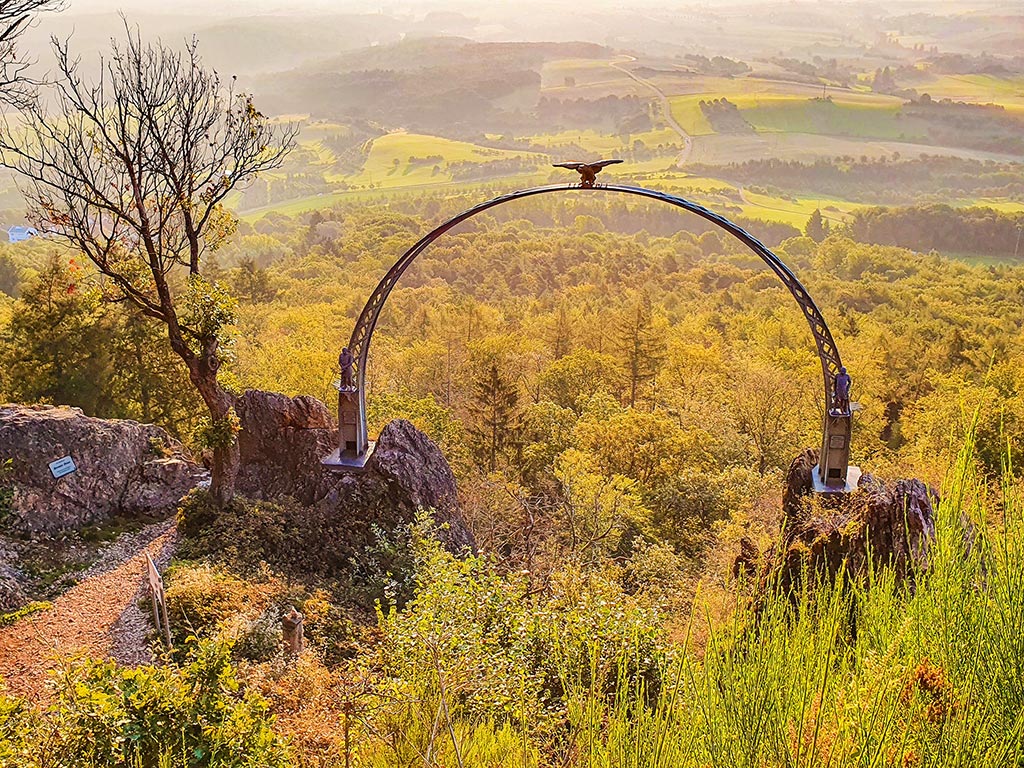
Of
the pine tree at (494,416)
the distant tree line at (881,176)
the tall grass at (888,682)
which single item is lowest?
the pine tree at (494,416)

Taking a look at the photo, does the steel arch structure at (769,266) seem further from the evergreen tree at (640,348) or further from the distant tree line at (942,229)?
the distant tree line at (942,229)

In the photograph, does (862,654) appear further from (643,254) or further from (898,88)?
(898,88)

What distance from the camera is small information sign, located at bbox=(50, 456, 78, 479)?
1288 centimetres

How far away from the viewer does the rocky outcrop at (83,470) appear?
12.6 metres

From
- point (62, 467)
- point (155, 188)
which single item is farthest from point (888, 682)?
point (62, 467)

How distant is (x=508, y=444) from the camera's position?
24469mm

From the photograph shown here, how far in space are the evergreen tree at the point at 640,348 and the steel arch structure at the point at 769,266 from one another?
23.7 meters

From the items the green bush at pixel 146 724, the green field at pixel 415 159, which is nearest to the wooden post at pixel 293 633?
the green bush at pixel 146 724

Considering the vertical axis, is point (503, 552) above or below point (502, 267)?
below

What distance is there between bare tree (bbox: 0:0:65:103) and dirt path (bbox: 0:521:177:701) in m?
7.08

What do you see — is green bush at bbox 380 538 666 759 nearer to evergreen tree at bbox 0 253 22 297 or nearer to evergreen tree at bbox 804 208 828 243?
evergreen tree at bbox 0 253 22 297

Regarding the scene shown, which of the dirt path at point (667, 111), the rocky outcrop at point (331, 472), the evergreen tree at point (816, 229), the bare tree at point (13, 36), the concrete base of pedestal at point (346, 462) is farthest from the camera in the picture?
the dirt path at point (667, 111)

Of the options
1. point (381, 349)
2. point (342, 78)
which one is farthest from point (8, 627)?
point (342, 78)

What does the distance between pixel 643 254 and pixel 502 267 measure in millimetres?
12757
